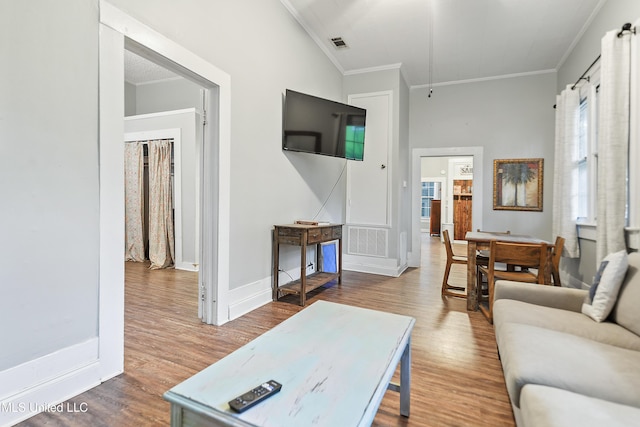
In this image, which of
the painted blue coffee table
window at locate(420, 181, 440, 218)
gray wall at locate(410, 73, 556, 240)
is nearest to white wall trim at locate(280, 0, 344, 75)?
gray wall at locate(410, 73, 556, 240)

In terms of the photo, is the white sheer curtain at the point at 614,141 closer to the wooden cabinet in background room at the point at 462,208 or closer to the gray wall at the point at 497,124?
the gray wall at the point at 497,124

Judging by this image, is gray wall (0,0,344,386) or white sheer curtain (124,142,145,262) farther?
white sheer curtain (124,142,145,262)

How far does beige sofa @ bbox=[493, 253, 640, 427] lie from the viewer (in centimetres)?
96

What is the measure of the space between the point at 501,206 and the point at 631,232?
2.80 m

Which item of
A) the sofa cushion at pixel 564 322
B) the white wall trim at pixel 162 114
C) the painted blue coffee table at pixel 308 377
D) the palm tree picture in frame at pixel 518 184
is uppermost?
the white wall trim at pixel 162 114

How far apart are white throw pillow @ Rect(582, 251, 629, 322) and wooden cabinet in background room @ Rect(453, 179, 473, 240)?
8.92 meters

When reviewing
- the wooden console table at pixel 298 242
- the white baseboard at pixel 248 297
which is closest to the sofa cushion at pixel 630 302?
the wooden console table at pixel 298 242

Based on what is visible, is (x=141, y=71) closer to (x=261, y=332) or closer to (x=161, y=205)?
(x=161, y=205)

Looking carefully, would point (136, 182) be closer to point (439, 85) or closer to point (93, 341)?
point (93, 341)

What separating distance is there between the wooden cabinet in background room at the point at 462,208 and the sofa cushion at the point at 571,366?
945cm

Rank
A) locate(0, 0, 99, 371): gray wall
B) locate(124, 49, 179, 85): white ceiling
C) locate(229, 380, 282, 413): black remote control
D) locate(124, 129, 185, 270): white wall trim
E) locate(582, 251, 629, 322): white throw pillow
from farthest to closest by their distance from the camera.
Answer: locate(124, 129, 185, 270): white wall trim
locate(124, 49, 179, 85): white ceiling
locate(582, 251, 629, 322): white throw pillow
locate(0, 0, 99, 371): gray wall
locate(229, 380, 282, 413): black remote control

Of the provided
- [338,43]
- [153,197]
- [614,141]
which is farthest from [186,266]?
Result: [614,141]

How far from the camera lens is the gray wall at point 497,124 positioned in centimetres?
496

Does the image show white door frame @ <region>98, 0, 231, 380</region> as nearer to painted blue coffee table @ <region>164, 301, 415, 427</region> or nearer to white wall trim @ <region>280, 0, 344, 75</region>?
painted blue coffee table @ <region>164, 301, 415, 427</region>
